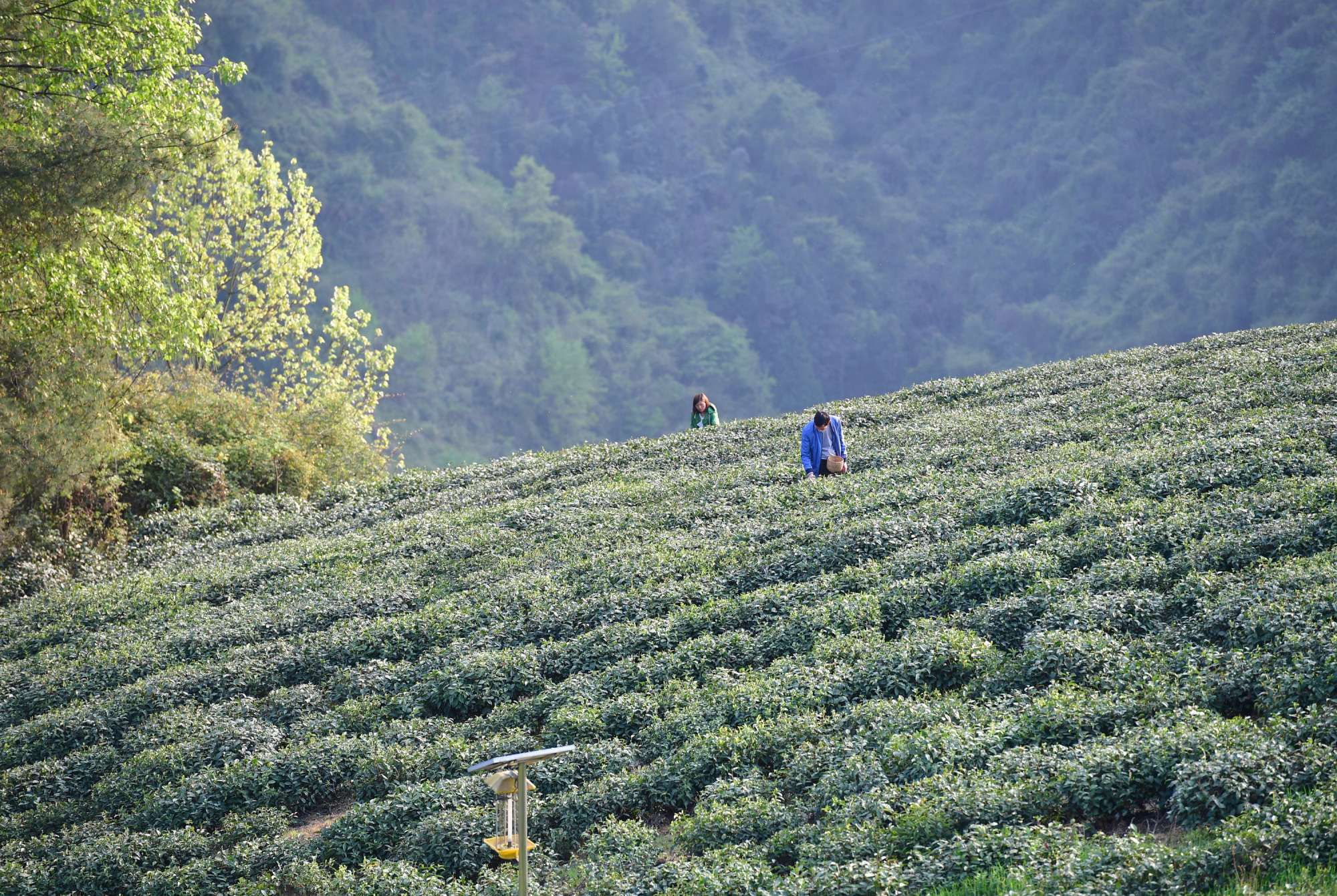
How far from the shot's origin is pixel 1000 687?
8.67 meters

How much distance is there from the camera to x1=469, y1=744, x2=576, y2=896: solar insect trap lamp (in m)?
6.42

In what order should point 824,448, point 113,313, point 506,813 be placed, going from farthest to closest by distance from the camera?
point 113,313 < point 824,448 < point 506,813

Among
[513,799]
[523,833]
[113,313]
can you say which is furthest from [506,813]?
[113,313]

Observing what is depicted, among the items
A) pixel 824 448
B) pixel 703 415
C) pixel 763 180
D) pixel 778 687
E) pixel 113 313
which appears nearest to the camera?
pixel 778 687

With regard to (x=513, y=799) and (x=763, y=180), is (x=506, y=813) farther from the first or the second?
(x=763, y=180)

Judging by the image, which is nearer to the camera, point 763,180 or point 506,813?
point 506,813

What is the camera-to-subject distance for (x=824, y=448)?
16.1 metres

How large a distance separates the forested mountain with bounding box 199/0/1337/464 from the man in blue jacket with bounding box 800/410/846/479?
226 feet

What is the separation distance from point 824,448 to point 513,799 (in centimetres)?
974

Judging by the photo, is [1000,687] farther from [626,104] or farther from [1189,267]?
[626,104]

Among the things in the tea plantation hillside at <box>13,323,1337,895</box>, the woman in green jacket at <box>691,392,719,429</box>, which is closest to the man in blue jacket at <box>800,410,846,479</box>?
the tea plantation hillside at <box>13,323,1337,895</box>

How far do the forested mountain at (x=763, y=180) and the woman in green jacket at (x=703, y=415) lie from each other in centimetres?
6352

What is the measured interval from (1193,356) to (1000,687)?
13.7 m

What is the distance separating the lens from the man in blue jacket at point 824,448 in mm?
16000
